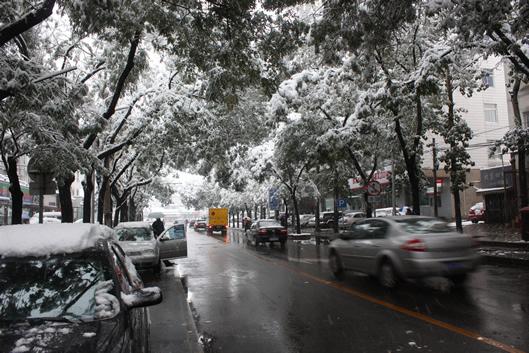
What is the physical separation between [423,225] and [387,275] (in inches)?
52.1

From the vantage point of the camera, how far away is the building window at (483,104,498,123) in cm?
4591

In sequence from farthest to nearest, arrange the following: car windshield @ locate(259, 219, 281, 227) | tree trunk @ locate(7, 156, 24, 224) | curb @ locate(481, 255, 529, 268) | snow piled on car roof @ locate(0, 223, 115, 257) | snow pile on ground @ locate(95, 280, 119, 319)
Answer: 1. car windshield @ locate(259, 219, 281, 227)
2. tree trunk @ locate(7, 156, 24, 224)
3. curb @ locate(481, 255, 529, 268)
4. snow piled on car roof @ locate(0, 223, 115, 257)
5. snow pile on ground @ locate(95, 280, 119, 319)

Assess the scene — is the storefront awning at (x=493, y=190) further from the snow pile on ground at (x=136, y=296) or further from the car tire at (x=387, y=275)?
the snow pile on ground at (x=136, y=296)

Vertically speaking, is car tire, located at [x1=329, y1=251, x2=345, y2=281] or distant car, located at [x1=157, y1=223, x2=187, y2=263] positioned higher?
distant car, located at [x1=157, y1=223, x2=187, y2=263]

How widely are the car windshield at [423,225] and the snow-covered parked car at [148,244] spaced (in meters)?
7.27

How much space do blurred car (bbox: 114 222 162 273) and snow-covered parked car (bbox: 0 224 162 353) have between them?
31.4 ft

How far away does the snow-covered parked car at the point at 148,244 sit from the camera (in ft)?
46.8

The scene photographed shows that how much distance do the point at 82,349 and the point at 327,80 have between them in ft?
59.6

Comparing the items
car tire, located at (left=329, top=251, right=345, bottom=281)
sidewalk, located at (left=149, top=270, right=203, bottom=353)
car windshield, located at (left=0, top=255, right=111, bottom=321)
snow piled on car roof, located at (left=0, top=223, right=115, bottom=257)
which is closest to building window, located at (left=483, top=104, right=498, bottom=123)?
car tire, located at (left=329, top=251, right=345, bottom=281)

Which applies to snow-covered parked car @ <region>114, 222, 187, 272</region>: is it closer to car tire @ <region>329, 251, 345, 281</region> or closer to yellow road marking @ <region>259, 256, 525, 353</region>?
yellow road marking @ <region>259, 256, 525, 353</region>

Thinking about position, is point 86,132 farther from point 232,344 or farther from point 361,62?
point 232,344

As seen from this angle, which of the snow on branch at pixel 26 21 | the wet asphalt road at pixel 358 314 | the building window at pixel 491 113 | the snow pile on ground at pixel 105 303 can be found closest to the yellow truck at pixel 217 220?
the building window at pixel 491 113

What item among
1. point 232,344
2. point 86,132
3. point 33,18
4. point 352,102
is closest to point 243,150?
point 352,102

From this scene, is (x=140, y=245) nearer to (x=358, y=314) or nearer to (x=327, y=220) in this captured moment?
(x=358, y=314)
